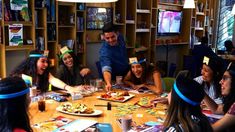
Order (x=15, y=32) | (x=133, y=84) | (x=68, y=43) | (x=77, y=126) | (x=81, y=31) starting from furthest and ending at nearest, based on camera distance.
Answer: (x=81, y=31), (x=68, y=43), (x=15, y=32), (x=133, y=84), (x=77, y=126)

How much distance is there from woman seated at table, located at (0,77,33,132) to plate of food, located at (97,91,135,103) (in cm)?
129

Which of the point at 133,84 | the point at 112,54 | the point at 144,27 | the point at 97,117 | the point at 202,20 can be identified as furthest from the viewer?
the point at 202,20

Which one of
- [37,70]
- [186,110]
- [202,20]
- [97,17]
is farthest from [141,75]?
[202,20]

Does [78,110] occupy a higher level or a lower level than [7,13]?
lower

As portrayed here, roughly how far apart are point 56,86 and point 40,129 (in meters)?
1.20

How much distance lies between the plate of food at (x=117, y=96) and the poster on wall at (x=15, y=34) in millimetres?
1990

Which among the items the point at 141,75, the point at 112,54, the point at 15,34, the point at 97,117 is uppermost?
the point at 15,34

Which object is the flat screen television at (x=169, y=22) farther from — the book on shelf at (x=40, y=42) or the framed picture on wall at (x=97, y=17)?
the book on shelf at (x=40, y=42)

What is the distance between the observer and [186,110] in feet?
5.17

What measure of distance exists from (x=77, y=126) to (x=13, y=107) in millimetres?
617

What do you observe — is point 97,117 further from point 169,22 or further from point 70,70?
point 169,22

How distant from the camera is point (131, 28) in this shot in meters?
6.12

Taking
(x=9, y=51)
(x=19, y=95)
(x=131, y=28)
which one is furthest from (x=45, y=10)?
(x=19, y=95)

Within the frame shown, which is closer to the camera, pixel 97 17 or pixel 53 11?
pixel 53 11
